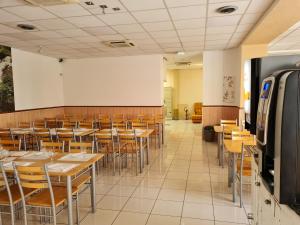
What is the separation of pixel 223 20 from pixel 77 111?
20.9 ft

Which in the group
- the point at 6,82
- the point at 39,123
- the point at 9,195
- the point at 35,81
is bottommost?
the point at 9,195

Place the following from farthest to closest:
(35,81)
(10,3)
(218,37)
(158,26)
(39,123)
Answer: (35,81) < (39,123) < (218,37) < (158,26) < (10,3)

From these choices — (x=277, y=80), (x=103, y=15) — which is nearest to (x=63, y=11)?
(x=103, y=15)

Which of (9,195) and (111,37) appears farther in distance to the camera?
(111,37)

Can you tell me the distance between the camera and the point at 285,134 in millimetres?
1299

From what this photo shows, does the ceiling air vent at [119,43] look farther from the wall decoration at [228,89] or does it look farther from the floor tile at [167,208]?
the floor tile at [167,208]

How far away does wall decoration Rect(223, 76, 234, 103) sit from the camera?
743 centimetres

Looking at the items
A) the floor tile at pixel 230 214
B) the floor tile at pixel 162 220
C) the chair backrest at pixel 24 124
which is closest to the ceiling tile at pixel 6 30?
the chair backrest at pixel 24 124

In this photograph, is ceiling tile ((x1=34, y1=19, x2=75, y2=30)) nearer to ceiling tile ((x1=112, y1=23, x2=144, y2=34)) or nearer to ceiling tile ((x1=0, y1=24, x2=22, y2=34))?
ceiling tile ((x1=0, y1=24, x2=22, y2=34))

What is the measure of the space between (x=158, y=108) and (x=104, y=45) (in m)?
2.91

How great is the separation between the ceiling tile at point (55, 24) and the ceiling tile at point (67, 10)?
1.24 ft

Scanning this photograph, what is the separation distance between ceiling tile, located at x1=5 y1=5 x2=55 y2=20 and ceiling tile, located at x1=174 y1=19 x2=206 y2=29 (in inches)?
94.2

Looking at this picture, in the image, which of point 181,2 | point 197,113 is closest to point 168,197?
point 181,2

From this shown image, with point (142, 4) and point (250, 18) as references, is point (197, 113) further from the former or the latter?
point (142, 4)
